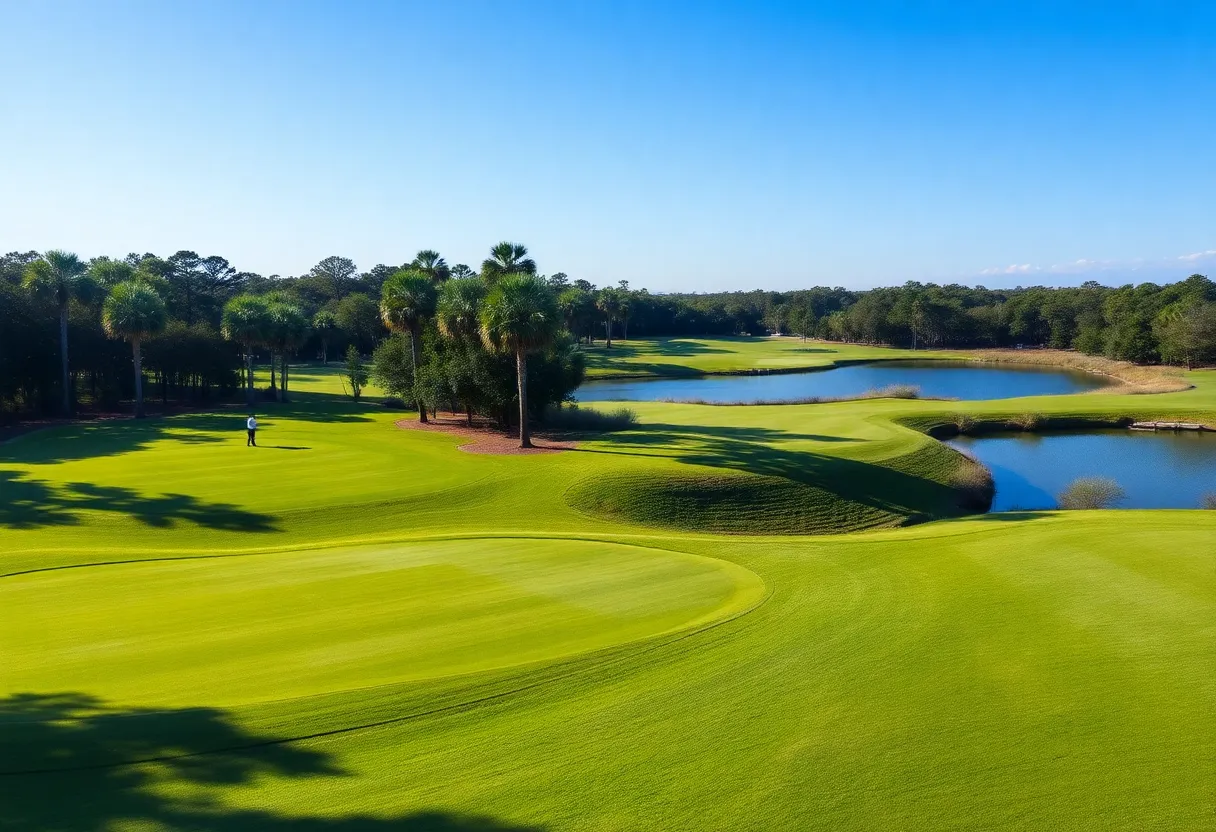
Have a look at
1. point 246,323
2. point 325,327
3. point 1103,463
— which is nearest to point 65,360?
point 246,323

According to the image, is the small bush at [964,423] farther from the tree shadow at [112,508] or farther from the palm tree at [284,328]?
the palm tree at [284,328]

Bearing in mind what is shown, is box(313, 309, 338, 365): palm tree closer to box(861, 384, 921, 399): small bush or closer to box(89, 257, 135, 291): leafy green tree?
box(89, 257, 135, 291): leafy green tree

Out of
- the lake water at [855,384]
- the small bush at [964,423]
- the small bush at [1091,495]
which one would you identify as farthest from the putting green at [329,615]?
the lake water at [855,384]

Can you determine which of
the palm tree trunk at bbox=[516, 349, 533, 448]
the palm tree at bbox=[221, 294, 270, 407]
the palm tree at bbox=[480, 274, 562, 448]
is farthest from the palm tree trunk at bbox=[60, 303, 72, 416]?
the palm tree trunk at bbox=[516, 349, 533, 448]

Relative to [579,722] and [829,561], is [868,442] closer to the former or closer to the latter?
[829,561]

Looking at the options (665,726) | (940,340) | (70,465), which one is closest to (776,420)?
(70,465)

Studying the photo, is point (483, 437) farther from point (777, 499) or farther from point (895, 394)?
point (895, 394)
